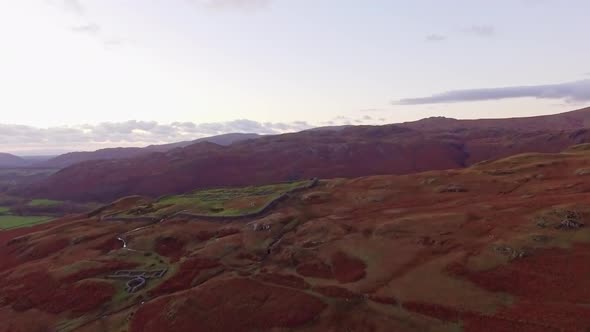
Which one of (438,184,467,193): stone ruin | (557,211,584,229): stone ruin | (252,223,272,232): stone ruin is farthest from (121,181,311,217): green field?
(557,211,584,229): stone ruin

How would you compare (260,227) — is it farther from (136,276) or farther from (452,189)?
(452,189)

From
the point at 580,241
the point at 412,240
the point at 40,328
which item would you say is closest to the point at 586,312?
the point at 580,241

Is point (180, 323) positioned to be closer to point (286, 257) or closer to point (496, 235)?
point (286, 257)

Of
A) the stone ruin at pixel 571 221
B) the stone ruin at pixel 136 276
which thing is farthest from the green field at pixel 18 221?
the stone ruin at pixel 571 221

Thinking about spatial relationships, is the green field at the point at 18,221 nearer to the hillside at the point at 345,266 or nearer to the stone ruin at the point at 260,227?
the hillside at the point at 345,266

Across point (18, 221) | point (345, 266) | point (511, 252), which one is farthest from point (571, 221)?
point (18, 221)
